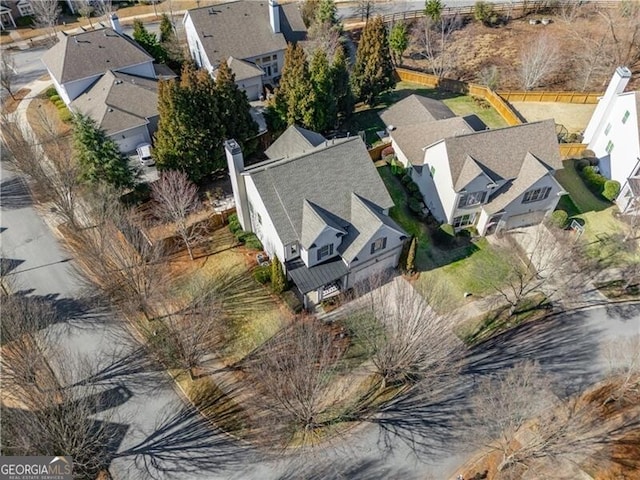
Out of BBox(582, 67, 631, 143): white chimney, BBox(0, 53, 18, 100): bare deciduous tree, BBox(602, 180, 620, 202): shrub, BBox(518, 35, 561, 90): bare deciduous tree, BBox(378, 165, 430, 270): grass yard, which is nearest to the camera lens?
BBox(378, 165, 430, 270): grass yard

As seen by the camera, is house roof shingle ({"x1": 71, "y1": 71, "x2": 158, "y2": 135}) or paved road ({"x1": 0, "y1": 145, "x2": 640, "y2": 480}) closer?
paved road ({"x1": 0, "y1": 145, "x2": 640, "y2": 480})

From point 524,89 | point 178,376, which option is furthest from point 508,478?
point 524,89

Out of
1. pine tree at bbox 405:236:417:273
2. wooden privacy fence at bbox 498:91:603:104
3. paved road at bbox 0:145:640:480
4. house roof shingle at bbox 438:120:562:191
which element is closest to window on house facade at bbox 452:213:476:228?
house roof shingle at bbox 438:120:562:191

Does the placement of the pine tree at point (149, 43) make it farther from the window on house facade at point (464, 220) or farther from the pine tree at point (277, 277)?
the window on house facade at point (464, 220)

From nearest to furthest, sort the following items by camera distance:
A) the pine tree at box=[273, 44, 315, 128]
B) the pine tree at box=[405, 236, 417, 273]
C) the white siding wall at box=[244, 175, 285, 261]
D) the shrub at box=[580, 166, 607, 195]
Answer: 1. the white siding wall at box=[244, 175, 285, 261]
2. the pine tree at box=[405, 236, 417, 273]
3. the shrub at box=[580, 166, 607, 195]
4. the pine tree at box=[273, 44, 315, 128]

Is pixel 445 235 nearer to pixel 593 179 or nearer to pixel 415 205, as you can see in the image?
pixel 415 205

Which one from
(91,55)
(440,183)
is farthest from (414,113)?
(91,55)

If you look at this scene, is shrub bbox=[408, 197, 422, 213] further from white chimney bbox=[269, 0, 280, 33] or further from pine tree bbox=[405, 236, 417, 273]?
white chimney bbox=[269, 0, 280, 33]
